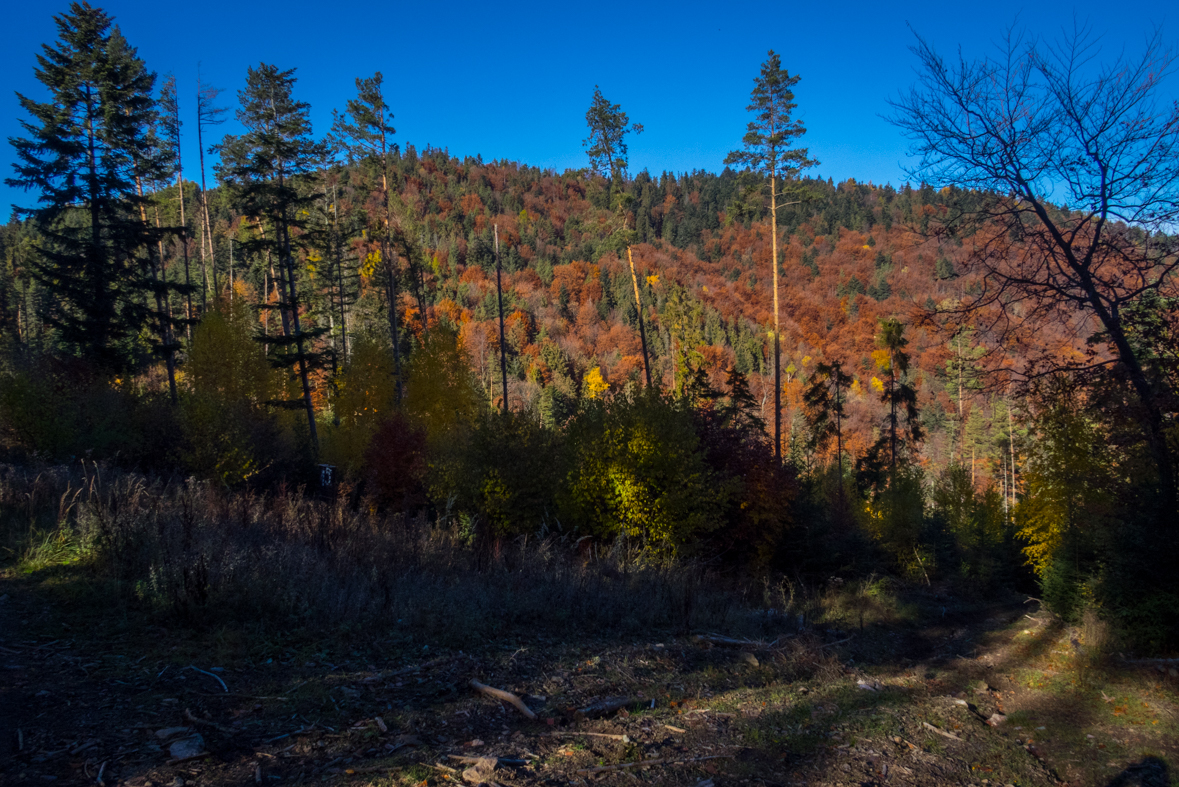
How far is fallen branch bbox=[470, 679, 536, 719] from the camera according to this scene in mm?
4983

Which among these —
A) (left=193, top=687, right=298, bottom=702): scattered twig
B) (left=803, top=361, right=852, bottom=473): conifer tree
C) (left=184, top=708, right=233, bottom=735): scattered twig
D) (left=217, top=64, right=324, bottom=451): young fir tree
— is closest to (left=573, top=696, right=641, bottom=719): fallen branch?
(left=193, top=687, right=298, bottom=702): scattered twig

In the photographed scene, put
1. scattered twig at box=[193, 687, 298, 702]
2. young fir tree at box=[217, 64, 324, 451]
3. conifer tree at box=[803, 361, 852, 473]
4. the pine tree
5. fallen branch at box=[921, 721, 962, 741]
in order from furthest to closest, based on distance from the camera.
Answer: conifer tree at box=[803, 361, 852, 473]
the pine tree
young fir tree at box=[217, 64, 324, 451]
fallen branch at box=[921, 721, 962, 741]
scattered twig at box=[193, 687, 298, 702]

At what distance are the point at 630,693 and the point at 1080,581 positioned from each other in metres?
8.23

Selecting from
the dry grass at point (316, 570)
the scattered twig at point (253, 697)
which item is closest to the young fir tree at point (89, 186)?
the dry grass at point (316, 570)

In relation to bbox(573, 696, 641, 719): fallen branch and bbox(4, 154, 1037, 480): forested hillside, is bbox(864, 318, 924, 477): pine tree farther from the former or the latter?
bbox(573, 696, 641, 719): fallen branch

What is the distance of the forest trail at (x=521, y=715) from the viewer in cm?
395

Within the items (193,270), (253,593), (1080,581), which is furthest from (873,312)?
(253,593)

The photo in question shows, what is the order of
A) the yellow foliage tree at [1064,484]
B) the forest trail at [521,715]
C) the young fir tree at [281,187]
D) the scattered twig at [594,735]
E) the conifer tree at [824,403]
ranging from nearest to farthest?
the forest trail at [521,715]
the scattered twig at [594,735]
the yellow foliage tree at [1064,484]
the young fir tree at [281,187]
the conifer tree at [824,403]

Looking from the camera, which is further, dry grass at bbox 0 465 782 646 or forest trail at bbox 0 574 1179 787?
dry grass at bbox 0 465 782 646

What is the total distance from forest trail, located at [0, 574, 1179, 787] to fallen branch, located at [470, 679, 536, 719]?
0.07 metres

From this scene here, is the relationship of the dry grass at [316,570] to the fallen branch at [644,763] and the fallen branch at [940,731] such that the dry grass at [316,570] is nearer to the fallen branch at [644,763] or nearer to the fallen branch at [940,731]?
the fallen branch at [644,763]

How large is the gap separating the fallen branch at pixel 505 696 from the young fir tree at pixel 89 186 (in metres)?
23.9

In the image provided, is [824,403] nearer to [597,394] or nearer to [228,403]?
[597,394]

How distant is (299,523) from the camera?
32.4ft
